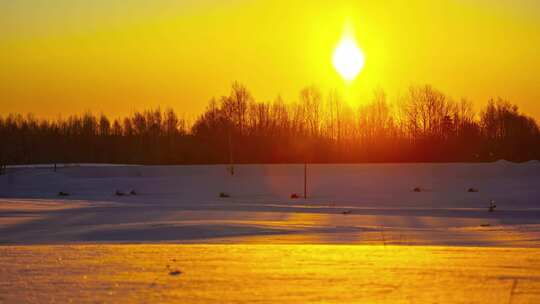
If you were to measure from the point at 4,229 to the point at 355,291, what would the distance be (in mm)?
18454

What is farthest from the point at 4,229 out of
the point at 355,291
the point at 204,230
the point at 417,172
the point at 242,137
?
the point at 242,137

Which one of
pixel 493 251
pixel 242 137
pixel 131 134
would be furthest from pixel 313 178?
pixel 131 134

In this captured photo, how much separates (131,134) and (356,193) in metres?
72.9

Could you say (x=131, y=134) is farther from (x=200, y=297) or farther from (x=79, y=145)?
(x=200, y=297)

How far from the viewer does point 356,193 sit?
57.0 metres

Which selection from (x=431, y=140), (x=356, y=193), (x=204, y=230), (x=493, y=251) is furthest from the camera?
(x=431, y=140)

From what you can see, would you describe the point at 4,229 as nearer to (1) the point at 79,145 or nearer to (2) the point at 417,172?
(2) the point at 417,172

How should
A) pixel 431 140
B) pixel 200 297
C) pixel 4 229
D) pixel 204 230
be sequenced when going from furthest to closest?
pixel 431 140
pixel 4 229
pixel 204 230
pixel 200 297

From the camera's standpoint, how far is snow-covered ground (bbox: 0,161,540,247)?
72.0 feet

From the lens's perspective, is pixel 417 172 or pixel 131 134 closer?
pixel 417 172

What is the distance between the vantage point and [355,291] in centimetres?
928

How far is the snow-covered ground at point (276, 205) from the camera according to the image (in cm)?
2195

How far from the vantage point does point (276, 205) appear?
141 ft

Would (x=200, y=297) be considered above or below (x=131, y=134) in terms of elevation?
below
